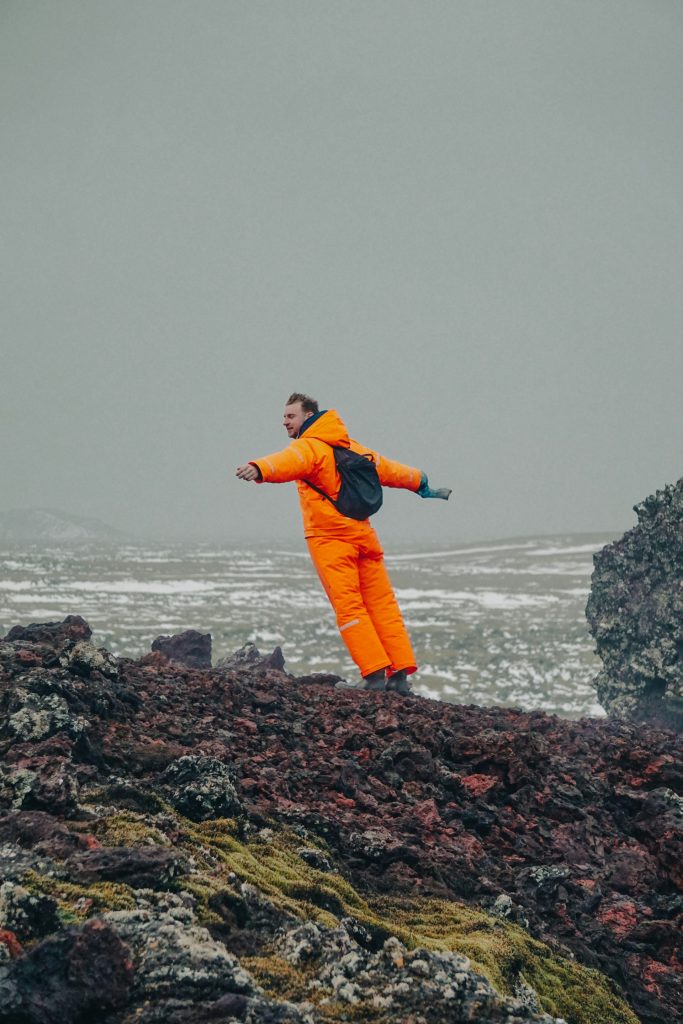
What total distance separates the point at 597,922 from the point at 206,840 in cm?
314

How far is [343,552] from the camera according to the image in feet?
41.7

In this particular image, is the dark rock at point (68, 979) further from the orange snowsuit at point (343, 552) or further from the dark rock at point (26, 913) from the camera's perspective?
the orange snowsuit at point (343, 552)

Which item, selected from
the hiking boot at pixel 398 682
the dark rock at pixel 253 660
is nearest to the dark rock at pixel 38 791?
the hiking boot at pixel 398 682

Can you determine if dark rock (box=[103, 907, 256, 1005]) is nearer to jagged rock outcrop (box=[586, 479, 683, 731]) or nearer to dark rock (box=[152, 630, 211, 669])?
dark rock (box=[152, 630, 211, 669])

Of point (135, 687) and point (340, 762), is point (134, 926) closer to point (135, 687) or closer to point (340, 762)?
point (340, 762)

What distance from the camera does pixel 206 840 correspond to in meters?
5.87

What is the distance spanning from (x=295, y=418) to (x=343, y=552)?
7.13 feet

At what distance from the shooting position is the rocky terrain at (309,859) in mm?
4262

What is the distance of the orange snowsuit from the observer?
1255 cm

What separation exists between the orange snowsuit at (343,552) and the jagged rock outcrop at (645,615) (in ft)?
24.2

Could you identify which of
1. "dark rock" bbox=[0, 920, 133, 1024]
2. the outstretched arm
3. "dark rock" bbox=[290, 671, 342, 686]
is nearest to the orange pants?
"dark rock" bbox=[290, 671, 342, 686]

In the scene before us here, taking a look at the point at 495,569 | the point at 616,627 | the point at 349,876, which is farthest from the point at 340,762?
→ the point at 495,569

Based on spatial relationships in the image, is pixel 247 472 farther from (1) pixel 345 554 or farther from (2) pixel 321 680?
(2) pixel 321 680

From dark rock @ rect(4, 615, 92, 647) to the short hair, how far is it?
4.42m
